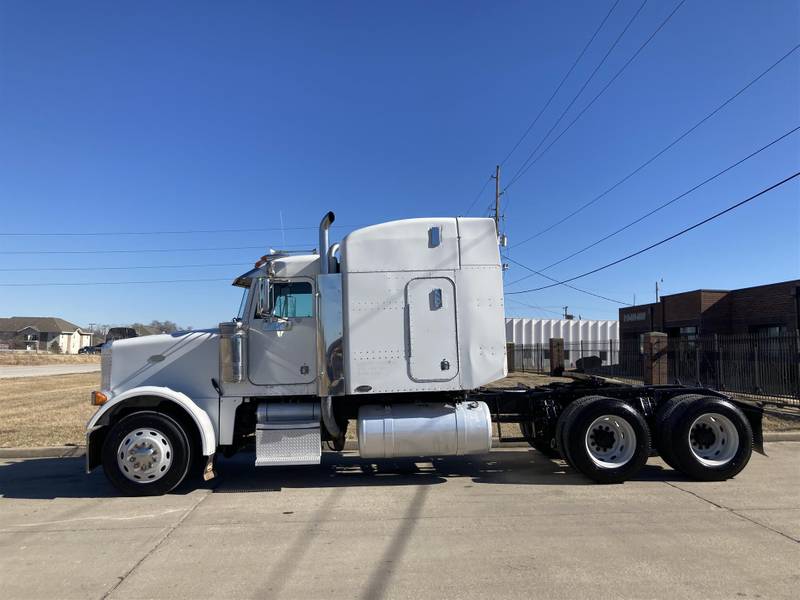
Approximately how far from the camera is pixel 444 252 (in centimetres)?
712

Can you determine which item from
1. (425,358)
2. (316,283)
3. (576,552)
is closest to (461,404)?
(425,358)

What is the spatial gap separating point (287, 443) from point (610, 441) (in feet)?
13.3

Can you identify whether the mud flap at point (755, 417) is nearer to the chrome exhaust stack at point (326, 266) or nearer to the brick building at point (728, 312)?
the chrome exhaust stack at point (326, 266)

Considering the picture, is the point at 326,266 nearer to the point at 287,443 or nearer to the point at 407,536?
the point at 287,443

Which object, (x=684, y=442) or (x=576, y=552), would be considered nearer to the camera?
(x=576, y=552)

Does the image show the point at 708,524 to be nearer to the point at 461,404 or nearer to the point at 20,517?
the point at 461,404

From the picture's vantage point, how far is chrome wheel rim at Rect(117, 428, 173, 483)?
21.9 feet

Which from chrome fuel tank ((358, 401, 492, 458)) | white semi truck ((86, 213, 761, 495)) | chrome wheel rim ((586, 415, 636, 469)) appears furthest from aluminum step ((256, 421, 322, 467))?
chrome wheel rim ((586, 415, 636, 469))

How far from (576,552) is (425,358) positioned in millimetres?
2923

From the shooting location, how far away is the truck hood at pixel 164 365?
7199mm

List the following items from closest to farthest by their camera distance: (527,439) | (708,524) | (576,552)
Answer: (576,552) < (708,524) < (527,439)

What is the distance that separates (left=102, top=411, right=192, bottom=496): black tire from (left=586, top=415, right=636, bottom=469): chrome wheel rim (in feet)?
16.1

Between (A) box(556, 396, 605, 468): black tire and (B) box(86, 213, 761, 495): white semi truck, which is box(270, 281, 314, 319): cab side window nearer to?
(B) box(86, 213, 761, 495): white semi truck

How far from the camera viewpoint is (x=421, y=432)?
6996mm
